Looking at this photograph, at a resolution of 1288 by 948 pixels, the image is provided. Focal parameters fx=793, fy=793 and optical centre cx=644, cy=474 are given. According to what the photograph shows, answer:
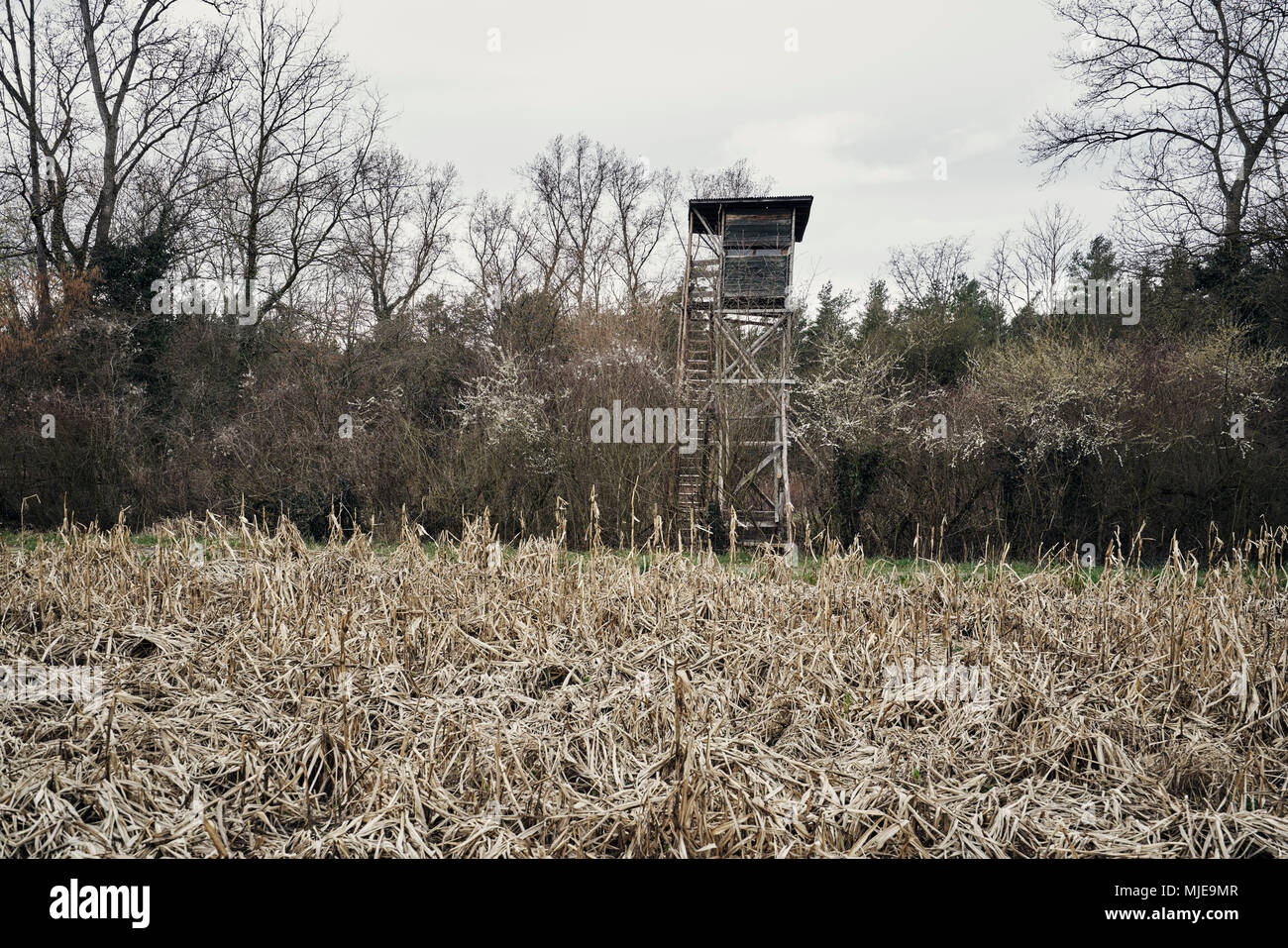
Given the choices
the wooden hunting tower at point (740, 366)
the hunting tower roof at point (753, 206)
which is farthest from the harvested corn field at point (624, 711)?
the hunting tower roof at point (753, 206)

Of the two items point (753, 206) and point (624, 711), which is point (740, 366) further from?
point (624, 711)

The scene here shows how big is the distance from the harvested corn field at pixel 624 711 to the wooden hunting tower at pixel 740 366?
7.87 metres

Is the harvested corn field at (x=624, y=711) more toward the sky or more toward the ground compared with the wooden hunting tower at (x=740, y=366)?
more toward the ground

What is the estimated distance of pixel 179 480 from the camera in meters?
16.5

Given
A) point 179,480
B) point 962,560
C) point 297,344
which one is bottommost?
point 962,560

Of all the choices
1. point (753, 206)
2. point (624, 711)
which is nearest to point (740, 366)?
point (753, 206)

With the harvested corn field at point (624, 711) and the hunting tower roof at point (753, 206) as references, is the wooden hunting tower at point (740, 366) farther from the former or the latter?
the harvested corn field at point (624, 711)

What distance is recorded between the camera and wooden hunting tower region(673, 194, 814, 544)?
1503 centimetres

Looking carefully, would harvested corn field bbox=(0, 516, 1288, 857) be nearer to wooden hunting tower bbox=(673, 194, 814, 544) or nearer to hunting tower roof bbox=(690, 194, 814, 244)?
wooden hunting tower bbox=(673, 194, 814, 544)

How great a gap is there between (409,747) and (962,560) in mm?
12243

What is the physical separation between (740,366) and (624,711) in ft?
44.9

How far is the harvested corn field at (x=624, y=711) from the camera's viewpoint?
3.07 metres
